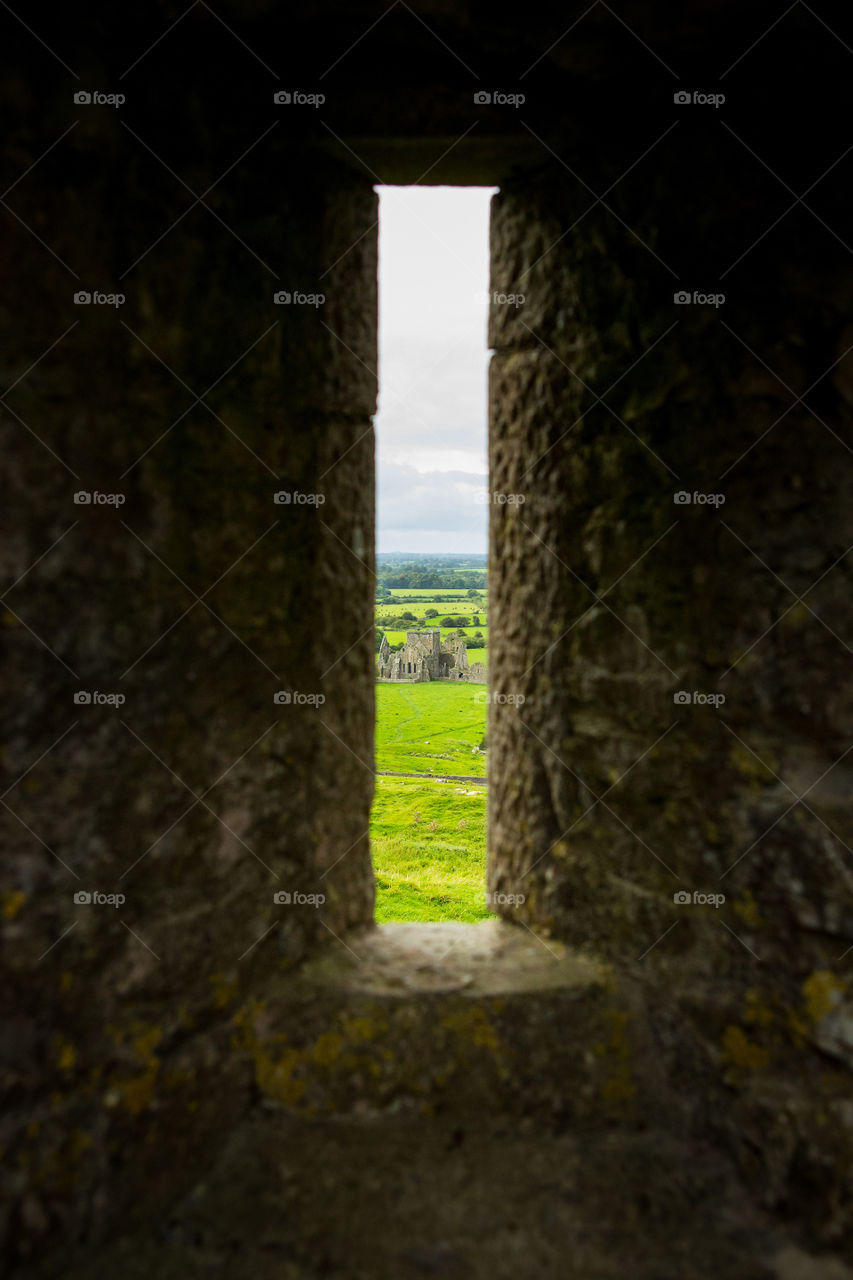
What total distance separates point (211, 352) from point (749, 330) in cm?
113

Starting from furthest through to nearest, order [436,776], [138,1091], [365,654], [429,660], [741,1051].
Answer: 1. [429,660]
2. [436,776]
3. [365,654]
4. [741,1051]
5. [138,1091]

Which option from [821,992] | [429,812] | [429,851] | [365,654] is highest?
[365,654]

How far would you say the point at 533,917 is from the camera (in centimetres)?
168

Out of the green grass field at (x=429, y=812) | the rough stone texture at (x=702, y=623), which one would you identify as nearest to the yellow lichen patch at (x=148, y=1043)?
the rough stone texture at (x=702, y=623)

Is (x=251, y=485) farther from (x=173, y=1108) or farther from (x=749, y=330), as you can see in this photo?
(x=173, y=1108)

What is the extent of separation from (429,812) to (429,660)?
3.92 meters

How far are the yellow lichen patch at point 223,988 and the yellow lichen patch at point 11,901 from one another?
1.38 feet

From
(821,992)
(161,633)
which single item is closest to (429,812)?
(821,992)

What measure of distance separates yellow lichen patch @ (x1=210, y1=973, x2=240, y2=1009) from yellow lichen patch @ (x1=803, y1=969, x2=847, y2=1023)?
116 cm

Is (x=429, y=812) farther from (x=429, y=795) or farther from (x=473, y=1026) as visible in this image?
(x=473, y=1026)

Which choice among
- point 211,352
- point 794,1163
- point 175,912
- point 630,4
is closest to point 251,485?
point 211,352

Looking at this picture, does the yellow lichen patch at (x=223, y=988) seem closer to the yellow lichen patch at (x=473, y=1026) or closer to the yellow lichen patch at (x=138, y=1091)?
the yellow lichen patch at (x=138, y=1091)

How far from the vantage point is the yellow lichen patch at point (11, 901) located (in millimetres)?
1130

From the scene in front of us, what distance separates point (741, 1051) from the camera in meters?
1.37
